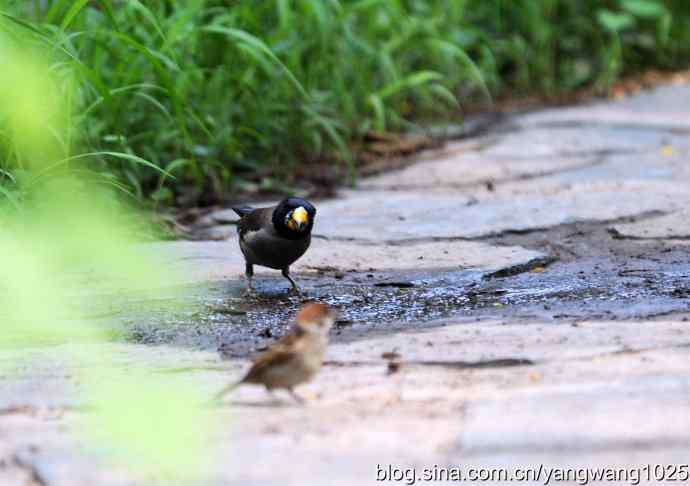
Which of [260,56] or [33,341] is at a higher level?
[260,56]

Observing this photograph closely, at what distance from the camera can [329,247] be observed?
432cm

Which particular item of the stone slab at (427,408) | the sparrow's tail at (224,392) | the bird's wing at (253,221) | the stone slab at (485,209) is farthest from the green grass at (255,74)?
the sparrow's tail at (224,392)

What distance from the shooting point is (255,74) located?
5543 mm

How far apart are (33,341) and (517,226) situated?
1.98m

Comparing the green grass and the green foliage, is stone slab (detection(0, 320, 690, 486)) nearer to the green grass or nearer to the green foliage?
the green foliage

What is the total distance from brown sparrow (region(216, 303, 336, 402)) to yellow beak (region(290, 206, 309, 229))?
3.82 feet

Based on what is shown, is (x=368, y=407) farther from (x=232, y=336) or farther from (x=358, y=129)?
(x=358, y=129)

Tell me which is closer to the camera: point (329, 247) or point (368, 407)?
point (368, 407)

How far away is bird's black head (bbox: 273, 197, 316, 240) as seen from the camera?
12.1 feet

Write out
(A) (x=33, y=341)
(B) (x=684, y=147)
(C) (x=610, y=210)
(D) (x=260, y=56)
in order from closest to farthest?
1. (A) (x=33, y=341)
2. (C) (x=610, y=210)
3. (D) (x=260, y=56)
4. (B) (x=684, y=147)

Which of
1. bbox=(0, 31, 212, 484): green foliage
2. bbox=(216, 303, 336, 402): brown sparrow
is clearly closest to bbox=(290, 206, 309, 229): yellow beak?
bbox=(0, 31, 212, 484): green foliage

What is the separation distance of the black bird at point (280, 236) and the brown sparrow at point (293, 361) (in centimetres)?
119

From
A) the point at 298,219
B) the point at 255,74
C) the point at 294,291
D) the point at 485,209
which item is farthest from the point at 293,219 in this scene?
the point at 255,74

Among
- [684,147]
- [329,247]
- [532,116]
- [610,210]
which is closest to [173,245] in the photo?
[329,247]
